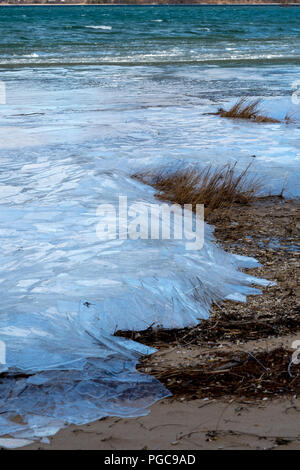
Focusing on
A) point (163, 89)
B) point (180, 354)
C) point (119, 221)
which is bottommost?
point (180, 354)

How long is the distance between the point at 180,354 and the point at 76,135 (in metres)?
5.50

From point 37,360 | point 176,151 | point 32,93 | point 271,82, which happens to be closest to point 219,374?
point 37,360

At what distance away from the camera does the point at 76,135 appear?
796cm

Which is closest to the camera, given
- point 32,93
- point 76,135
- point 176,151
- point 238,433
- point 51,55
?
point 238,433

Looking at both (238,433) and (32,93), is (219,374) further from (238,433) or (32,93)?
(32,93)

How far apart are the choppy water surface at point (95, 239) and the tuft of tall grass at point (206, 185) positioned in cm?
23

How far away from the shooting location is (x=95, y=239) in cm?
417
